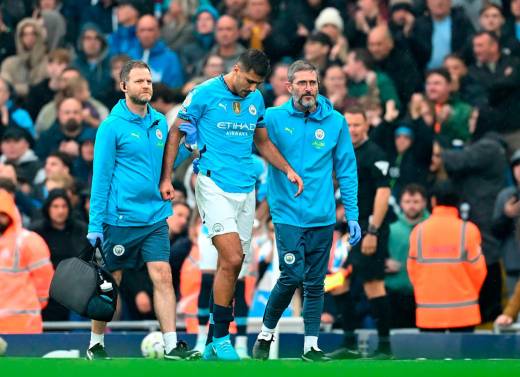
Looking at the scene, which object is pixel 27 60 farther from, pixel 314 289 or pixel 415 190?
pixel 314 289

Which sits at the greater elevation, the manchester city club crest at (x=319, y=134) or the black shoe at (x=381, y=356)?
Result: the manchester city club crest at (x=319, y=134)

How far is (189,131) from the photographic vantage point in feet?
45.2

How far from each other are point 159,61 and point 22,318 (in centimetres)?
638

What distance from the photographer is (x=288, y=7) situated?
23250 mm

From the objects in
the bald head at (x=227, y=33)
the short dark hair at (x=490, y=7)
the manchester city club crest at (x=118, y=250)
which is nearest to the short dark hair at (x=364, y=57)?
the short dark hair at (x=490, y=7)

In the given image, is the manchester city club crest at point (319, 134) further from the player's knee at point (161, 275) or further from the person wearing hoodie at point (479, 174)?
the person wearing hoodie at point (479, 174)

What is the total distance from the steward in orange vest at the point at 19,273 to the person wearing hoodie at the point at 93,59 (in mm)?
5806

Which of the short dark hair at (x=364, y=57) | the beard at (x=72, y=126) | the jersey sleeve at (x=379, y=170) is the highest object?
the short dark hair at (x=364, y=57)

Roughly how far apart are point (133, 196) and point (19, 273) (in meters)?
3.20

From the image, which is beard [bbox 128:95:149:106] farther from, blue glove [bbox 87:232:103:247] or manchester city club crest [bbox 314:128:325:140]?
manchester city club crest [bbox 314:128:325:140]

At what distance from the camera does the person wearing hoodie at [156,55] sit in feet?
72.9

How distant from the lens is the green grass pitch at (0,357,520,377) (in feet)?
37.7

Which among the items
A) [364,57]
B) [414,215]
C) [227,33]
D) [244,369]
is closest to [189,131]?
[244,369]

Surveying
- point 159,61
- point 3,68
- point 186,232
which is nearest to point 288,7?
point 159,61
